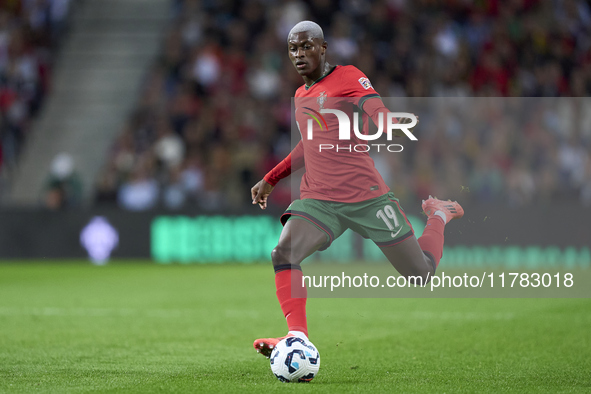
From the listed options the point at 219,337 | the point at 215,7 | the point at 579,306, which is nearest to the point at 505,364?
the point at 219,337

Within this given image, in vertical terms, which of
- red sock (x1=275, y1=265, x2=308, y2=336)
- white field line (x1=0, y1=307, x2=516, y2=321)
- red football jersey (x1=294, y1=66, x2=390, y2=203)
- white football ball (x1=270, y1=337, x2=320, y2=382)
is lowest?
white field line (x1=0, y1=307, x2=516, y2=321)

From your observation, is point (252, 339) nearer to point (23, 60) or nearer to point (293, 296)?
point (293, 296)

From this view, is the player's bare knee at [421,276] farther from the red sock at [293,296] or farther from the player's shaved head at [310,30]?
the player's shaved head at [310,30]

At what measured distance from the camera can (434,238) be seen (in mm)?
5836

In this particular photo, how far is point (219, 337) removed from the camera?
24.2 ft

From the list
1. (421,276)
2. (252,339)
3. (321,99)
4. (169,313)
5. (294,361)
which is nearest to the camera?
(294,361)

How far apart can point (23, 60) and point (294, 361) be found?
49.9ft

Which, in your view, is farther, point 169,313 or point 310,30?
point 169,313

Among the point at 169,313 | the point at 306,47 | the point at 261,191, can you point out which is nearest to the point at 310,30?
the point at 306,47

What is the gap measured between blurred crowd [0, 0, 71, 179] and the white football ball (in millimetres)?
13843

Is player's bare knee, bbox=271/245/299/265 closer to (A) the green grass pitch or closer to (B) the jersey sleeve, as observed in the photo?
(A) the green grass pitch

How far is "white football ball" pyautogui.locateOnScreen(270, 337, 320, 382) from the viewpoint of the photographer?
503 cm

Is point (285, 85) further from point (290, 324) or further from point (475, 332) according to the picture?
point (290, 324)

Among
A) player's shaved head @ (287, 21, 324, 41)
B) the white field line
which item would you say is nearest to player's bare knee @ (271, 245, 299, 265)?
player's shaved head @ (287, 21, 324, 41)
